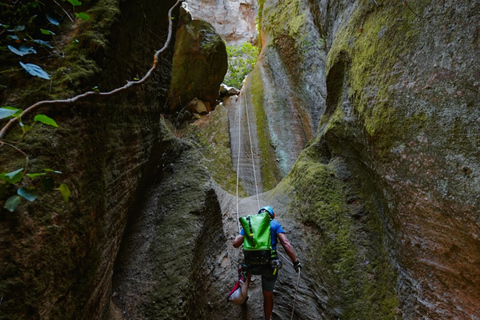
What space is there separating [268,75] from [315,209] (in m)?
8.59

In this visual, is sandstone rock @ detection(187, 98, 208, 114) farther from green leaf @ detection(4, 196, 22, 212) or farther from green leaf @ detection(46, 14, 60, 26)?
green leaf @ detection(4, 196, 22, 212)

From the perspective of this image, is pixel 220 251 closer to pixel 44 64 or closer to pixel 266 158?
pixel 44 64

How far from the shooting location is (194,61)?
1148 cm

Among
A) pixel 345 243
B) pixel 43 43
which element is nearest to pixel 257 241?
pixel 345 243

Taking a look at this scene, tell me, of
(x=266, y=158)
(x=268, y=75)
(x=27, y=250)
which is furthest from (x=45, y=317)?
(x=268, y=75)

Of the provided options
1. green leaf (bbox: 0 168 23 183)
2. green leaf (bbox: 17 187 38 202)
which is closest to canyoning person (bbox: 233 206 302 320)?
green leaf (bbox: 17 187 38 202)

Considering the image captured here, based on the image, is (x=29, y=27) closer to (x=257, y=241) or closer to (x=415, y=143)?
(x=257, y=241)

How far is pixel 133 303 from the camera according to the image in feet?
12.1

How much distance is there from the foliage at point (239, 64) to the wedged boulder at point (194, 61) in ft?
10.4

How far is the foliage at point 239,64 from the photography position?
15.5 metres

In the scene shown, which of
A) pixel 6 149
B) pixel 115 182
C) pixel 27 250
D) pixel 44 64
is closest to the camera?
pixel 27 250

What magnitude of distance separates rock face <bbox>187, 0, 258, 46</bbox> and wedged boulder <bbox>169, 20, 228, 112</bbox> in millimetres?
11423

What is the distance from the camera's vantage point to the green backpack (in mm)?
4293

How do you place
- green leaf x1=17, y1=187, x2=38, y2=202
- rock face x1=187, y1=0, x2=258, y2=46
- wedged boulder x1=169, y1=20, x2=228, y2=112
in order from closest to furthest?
green leaf x1=17, y1=187, x2=38, y2=202 < wedged boulder x1=169, y1=20, x2=228, y2=112 < rock face x1=187, y1=0, x2=258, y2=46
